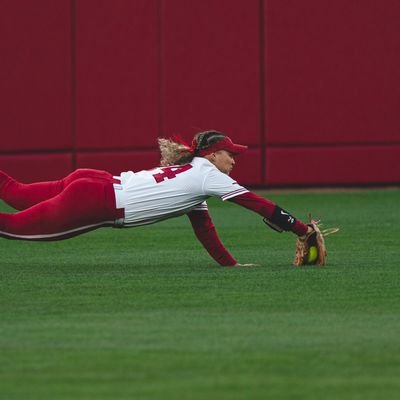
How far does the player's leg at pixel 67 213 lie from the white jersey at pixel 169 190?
89 mm

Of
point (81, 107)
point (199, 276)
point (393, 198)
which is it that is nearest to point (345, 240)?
point (199, 276)

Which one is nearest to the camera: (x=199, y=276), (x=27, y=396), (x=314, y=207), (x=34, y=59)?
(x=27, y=396)

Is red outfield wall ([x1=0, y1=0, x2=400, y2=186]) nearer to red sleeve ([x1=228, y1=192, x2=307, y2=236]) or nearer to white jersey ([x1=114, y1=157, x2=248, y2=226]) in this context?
white jersey ([x1=114, y1=157, x2=248, y2=226])

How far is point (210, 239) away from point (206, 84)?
670 cm

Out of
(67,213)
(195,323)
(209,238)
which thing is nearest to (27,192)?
(67,213)

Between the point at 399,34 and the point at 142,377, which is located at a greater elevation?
the point at 399,34

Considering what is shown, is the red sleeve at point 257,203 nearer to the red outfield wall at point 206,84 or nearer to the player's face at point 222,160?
the player's face at point 222,160

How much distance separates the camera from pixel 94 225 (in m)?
7.78

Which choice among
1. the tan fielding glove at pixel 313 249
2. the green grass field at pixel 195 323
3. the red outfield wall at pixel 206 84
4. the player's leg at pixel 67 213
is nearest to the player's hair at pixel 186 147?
the player's leg at pixel 67 213

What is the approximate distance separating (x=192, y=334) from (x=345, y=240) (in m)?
4.39

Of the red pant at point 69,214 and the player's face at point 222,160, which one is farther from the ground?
the player's face at point 222,160

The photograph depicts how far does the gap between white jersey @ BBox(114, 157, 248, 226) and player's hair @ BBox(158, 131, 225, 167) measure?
0.10 m

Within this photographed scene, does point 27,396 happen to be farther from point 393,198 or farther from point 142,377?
point 393,198

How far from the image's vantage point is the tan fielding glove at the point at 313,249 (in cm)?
788
